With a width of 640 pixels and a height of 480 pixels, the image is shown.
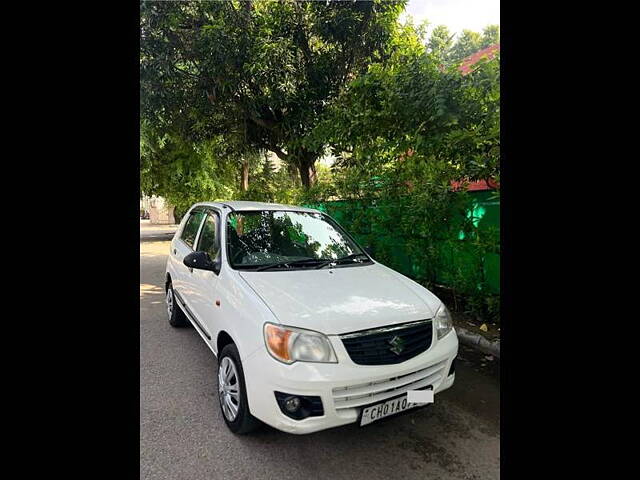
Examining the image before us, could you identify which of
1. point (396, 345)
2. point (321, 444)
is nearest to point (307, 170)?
point (396, 345)

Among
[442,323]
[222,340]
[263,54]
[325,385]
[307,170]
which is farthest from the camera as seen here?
[307,170]

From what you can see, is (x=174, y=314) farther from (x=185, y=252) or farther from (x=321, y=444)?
(x=321, y=444)

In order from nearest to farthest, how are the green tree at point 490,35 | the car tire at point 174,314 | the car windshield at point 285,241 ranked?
the green tree at point 490,35 < the car windshield at point 285,241 < the car tire at point 174,314

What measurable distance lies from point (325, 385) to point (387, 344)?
0.44 meters

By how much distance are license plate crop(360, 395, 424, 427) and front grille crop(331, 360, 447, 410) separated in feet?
0.09

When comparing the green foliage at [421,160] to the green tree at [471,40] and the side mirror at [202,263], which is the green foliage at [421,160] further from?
the side mirror at [202,263]

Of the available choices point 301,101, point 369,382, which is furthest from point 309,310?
point 301,101

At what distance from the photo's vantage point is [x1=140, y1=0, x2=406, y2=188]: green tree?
575 cm

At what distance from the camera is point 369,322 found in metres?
2.04

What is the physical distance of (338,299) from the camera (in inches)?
87.7

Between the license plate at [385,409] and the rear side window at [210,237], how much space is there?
5.59ft

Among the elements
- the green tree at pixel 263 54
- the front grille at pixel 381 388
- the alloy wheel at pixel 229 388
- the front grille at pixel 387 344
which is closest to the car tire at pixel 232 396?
the alloy wheel at pixel 229 388

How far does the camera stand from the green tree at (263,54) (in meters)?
5.75
